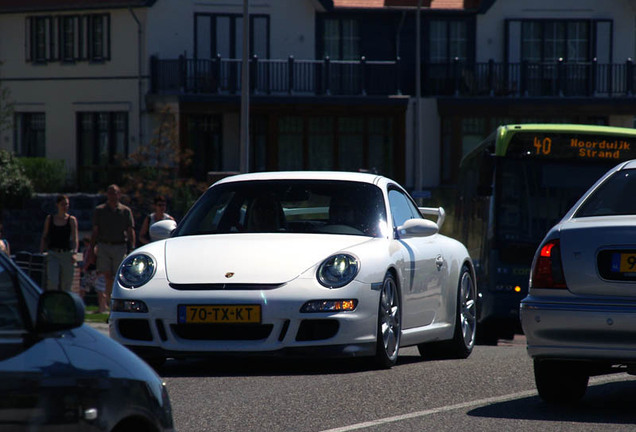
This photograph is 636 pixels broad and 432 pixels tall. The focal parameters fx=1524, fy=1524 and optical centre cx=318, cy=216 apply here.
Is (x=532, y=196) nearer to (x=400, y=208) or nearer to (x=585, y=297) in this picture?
(x=400, y=208)

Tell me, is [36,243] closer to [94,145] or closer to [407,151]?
[94,145]

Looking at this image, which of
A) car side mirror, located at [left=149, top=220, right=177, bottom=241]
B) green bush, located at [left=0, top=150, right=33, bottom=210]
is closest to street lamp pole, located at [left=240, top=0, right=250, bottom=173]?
green bush, located at [left=0, top=150, right=33, bottom=210]

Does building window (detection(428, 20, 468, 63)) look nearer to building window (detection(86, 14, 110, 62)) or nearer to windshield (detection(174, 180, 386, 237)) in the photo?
building window (detection(86, 14, 110, 62))

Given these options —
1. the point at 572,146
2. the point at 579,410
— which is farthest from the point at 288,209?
the point at 572,146

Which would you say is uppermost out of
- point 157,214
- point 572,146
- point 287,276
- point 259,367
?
point 572,146

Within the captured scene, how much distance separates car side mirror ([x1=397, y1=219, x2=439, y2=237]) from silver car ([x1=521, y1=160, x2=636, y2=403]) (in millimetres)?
2784

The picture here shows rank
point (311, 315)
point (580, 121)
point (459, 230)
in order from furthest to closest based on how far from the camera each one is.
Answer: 1. point (580, 121)
2. point (459, 230)
3. point (311, 315)

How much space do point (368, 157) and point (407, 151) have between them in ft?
4.49

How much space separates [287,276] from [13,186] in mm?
35946

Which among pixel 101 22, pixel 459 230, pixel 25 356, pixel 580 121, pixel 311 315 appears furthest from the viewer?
pixel 580 121

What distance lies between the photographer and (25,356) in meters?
4.38

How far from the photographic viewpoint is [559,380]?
8.81m

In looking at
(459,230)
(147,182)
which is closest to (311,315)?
(459,230)

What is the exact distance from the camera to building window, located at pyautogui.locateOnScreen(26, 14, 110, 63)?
165 feet
